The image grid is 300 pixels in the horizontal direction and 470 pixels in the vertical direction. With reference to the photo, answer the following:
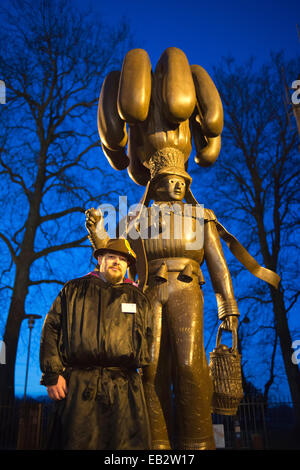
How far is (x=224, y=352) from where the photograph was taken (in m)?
3.30

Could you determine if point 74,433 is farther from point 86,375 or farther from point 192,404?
point 192,404

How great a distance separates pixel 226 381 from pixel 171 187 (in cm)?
185

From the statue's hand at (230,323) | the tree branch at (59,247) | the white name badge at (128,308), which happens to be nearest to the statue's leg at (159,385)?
the statue's hand at (230,323)

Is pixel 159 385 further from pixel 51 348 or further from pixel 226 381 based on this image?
pixel 51 348

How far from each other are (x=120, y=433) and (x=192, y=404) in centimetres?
88

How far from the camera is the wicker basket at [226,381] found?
126 inches

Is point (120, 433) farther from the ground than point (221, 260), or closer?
closer

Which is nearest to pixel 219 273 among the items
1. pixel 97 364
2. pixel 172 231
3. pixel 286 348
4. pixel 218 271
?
pixel 218 271

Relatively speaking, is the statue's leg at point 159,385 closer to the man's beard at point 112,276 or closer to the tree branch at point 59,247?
the man's beard at point 112,276

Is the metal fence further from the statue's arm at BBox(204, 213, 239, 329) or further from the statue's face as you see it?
the statue's face

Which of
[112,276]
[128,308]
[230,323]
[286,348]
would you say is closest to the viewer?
[128,308]

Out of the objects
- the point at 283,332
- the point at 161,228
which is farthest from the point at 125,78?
the point at 283,332

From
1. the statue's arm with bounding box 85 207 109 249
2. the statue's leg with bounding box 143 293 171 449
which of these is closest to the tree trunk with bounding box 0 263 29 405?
the statue's leg with bounding box 143 293 171 449

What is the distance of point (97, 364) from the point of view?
246cm
